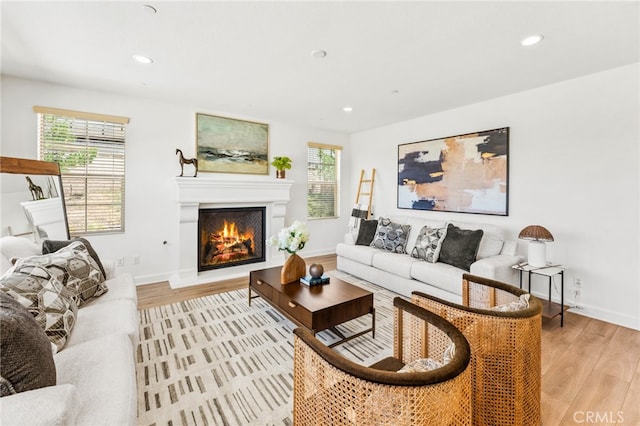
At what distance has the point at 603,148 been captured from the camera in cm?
297

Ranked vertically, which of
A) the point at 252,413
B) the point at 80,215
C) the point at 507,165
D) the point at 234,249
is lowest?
the point at 252,413

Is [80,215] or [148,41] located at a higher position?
[148,41]

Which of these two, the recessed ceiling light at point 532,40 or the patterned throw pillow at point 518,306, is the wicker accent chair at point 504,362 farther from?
the recessed ceiling light at point 532,40

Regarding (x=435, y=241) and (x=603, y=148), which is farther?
(x=435, y=241)

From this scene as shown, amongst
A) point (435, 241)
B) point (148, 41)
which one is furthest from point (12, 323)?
point (435, 241)

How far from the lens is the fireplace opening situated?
4543 mm

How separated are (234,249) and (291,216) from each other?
1.22 m

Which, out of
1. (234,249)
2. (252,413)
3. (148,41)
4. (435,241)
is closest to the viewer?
(252,413)

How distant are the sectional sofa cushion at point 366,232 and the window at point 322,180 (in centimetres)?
148

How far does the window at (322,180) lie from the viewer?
18.8 ft

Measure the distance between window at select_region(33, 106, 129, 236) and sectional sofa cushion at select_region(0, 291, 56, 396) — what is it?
3081mm

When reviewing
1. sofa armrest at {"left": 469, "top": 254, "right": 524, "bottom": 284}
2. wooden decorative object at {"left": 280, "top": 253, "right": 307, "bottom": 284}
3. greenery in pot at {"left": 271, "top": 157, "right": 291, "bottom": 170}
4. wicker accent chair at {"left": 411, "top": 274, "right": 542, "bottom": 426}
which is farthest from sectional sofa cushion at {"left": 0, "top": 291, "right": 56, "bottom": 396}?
greenery in pot at {"left": 271, "top": 157, "right": 291, "bottom": 170}

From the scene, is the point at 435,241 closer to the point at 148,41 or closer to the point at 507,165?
the point at 507,165

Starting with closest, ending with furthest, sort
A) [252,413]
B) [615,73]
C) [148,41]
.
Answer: [252,413]
[148,41]
[615,73]
